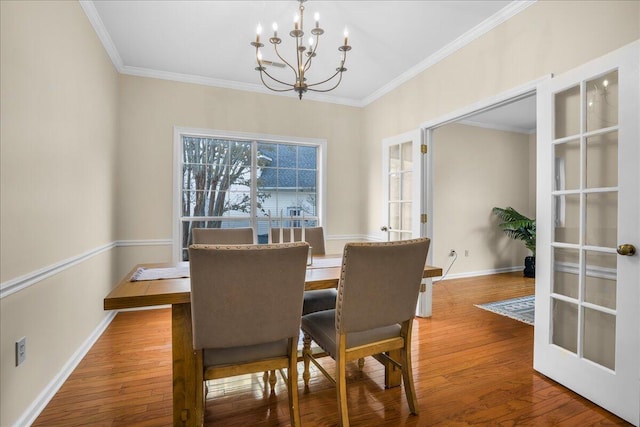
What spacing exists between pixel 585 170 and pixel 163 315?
3.86 meters

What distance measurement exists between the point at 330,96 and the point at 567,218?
3.15 m

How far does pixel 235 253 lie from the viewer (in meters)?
1.32

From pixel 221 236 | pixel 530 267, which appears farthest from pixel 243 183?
pixel 530 267

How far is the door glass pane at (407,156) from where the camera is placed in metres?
3.54

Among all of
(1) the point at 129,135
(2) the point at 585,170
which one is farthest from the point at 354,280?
(1) the point at 129,135

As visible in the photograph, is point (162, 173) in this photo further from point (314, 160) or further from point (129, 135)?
point (314, 160)

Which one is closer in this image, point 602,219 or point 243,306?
point 243,306

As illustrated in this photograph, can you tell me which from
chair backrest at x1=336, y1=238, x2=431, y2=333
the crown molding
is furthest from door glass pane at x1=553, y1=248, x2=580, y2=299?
the crown molding

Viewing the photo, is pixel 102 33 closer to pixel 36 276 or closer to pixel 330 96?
pixel 36 276

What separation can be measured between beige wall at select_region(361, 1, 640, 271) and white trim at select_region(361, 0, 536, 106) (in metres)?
0.04

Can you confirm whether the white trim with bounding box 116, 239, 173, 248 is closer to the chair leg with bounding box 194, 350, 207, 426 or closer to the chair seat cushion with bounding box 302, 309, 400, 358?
the chair seat cushion with bounding box 302, 309, 400, 358

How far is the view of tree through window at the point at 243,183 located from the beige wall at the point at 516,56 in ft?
4.14

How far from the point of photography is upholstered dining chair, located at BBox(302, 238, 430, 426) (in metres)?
1.52

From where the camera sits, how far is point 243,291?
4.49ft
